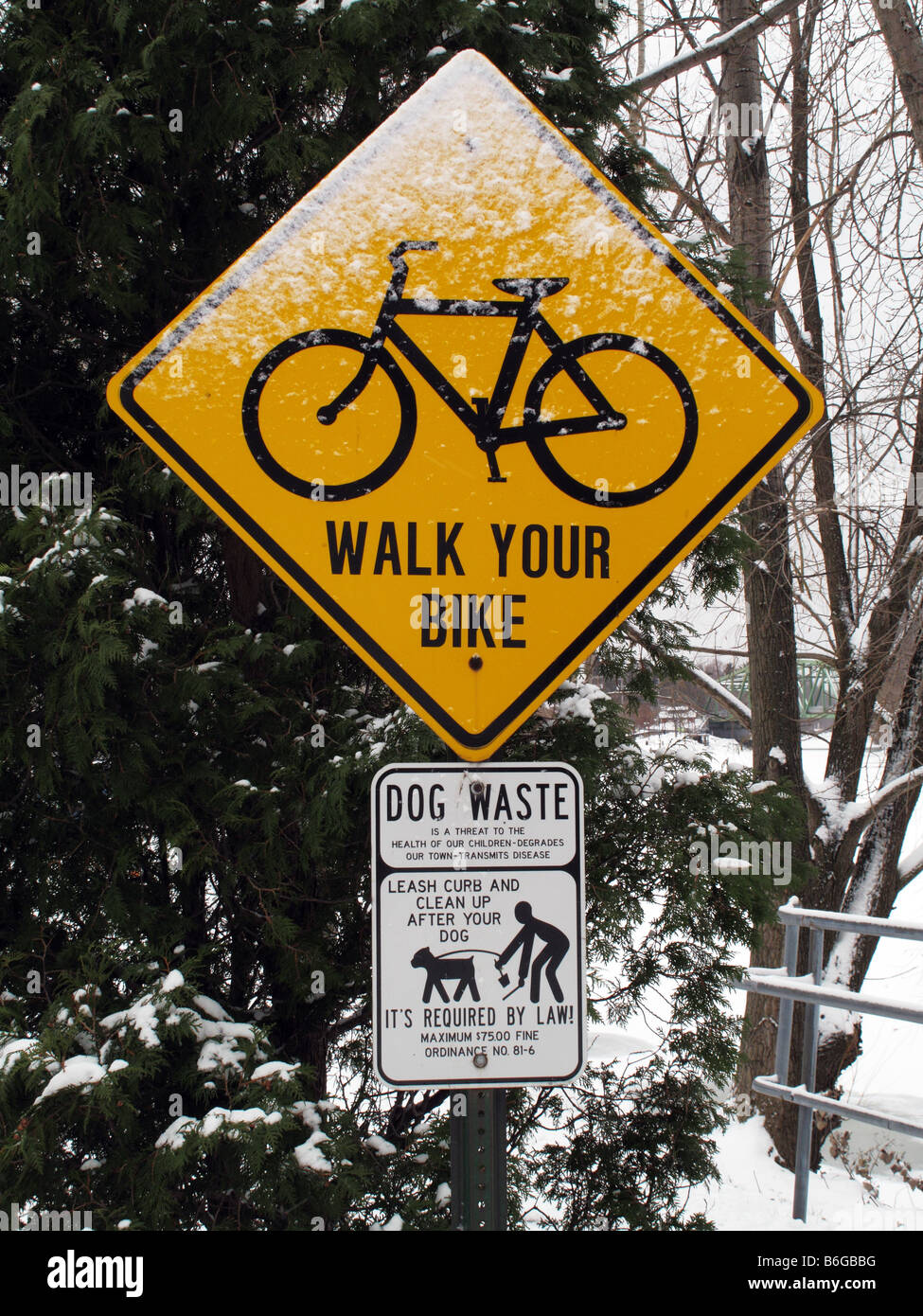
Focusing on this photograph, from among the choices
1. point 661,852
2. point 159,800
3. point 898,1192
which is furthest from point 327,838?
point 898,1192

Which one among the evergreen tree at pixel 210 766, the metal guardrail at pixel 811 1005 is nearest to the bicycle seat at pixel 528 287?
the evergreen tree at pixel 210 766

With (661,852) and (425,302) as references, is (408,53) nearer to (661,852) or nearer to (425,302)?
(425,302)

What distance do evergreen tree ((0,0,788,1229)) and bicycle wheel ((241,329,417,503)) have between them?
102 centimetres

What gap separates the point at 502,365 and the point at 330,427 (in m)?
0.33

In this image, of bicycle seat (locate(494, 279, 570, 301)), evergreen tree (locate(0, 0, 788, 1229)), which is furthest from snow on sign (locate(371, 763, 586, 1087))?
evergreen tree (locate(0, 0, 788, 1229))

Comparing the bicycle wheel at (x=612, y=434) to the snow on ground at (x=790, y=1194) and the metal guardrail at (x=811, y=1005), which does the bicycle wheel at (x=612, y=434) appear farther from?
the snow on ground at (x=790, y=1194)

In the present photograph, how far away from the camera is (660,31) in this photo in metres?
8.16

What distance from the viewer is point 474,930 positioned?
1.81m

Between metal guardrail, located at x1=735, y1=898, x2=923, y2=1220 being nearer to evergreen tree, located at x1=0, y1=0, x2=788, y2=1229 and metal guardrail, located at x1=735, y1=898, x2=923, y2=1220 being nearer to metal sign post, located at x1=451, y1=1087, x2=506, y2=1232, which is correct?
evergreen tree, located at x1=0, y1=0, x2=788, y2=1229

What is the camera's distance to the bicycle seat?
1931 millimetres

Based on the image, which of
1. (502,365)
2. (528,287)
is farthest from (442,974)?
(528,287)

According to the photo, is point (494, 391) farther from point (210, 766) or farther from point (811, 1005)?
point (811, 1005)

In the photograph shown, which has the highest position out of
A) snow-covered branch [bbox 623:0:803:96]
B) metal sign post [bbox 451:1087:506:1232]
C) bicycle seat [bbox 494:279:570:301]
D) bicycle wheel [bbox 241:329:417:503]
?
snow-covered branch [bbox 623:0:803:96]

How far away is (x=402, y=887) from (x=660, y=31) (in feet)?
27.4
